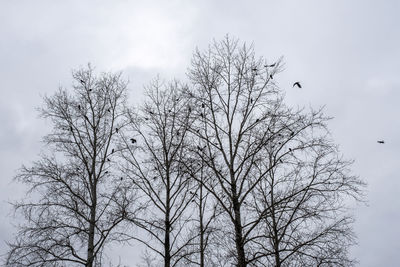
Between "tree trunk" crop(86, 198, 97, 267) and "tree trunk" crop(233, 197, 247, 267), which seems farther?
"tree trunk" crop(86, 198, 97, 267)

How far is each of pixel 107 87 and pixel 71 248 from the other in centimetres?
665

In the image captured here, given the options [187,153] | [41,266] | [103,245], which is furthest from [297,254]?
[41,266]

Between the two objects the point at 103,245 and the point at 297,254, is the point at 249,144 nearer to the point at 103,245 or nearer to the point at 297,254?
the point at 297,254

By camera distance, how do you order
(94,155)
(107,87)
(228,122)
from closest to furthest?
(228,122) → (94,155) → (107,87)

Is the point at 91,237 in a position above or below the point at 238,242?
above

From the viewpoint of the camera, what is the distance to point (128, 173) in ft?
39.7

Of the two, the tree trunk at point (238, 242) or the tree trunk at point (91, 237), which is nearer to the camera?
the tree trunk at point (238, 242)

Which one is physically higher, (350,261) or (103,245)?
(103,245)

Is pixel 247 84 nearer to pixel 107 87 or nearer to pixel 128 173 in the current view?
pixel 128 173

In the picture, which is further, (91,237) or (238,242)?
(91,237)

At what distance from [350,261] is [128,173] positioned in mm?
7093

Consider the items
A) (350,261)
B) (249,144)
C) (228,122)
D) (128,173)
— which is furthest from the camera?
(128,173)

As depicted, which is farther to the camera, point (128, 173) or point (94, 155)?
point (94, 155)

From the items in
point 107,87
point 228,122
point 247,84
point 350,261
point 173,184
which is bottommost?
point 350,261
